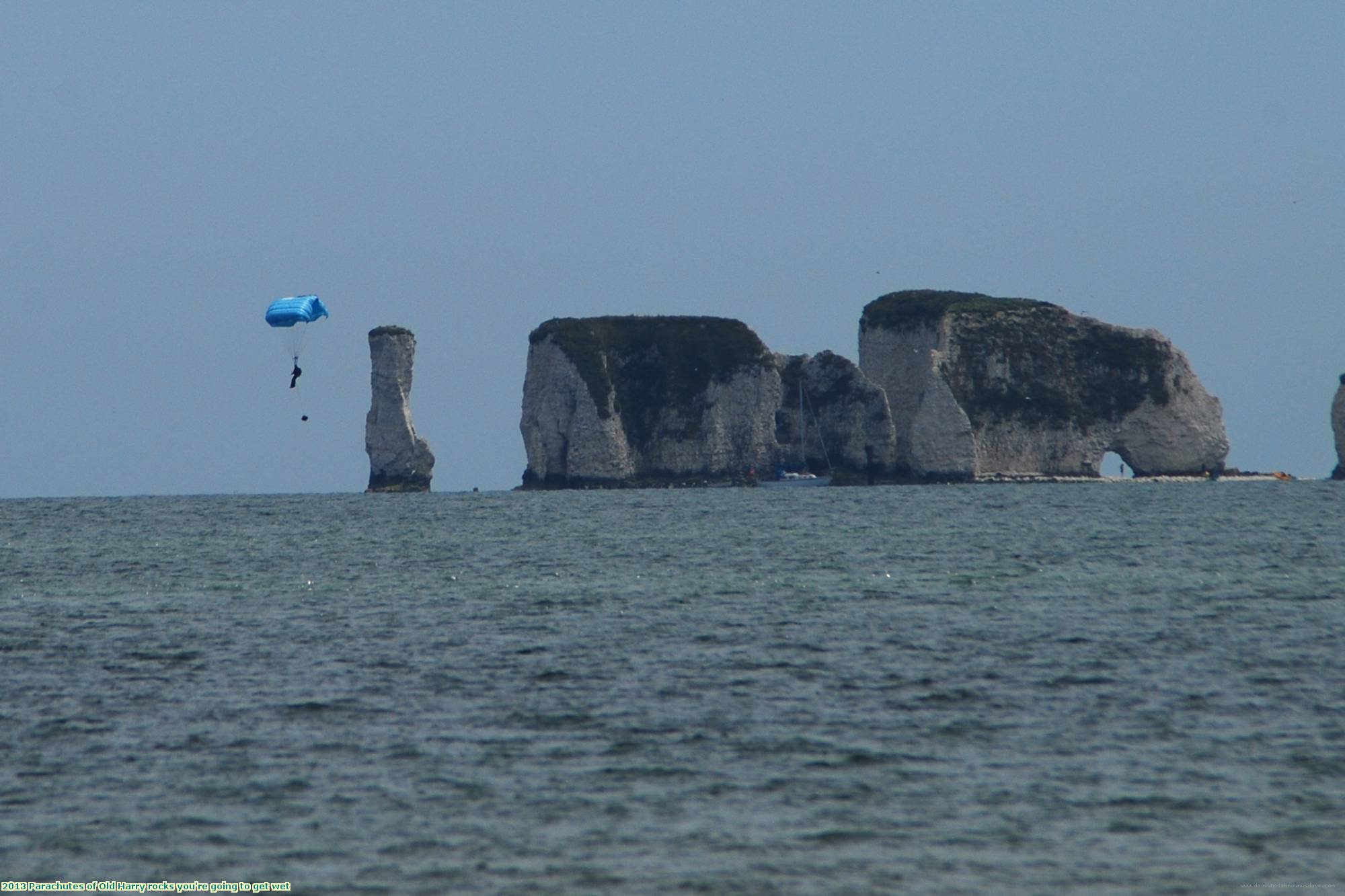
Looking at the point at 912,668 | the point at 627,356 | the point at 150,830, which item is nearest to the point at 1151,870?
the point at 150,830

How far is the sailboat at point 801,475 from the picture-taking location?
152875mm

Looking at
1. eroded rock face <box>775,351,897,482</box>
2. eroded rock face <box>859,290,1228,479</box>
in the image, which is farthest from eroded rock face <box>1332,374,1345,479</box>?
eroded rock face <box>775,351,897,482</box>

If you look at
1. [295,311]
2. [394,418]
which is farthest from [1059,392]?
[295,311]

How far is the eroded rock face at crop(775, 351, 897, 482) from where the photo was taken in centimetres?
14925

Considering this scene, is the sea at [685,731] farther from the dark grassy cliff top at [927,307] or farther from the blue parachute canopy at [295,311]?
the dark grassy cliff top at [927,307]

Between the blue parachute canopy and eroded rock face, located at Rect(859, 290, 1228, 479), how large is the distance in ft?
263

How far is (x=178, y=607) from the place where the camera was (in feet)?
125

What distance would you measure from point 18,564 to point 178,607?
2070cm

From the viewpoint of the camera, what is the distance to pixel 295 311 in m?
71.0

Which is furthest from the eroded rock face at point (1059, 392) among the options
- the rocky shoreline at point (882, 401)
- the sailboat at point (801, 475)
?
the sailboat at point (801, 475)

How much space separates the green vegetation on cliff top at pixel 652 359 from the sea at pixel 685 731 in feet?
355

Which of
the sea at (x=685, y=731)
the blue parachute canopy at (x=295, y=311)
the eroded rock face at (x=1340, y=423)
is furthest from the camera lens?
the eroded rock face at (x=1340, y=423)

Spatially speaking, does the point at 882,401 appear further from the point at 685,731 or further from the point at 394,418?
the point at 685,731

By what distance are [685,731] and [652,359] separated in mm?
139895
